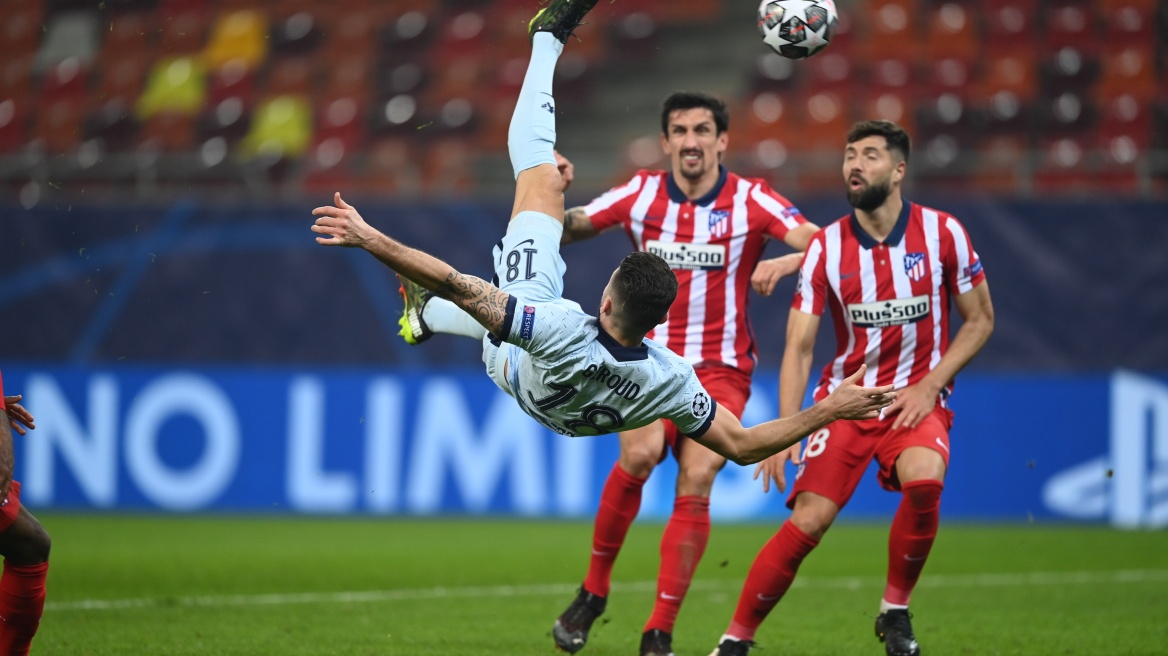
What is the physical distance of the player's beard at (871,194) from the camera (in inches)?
269

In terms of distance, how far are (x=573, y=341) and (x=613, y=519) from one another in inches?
74.2

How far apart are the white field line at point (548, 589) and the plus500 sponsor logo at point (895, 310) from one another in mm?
3115

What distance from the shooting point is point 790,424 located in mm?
5648

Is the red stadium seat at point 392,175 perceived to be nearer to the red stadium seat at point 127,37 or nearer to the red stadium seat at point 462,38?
the red stadium seat at point 462,38

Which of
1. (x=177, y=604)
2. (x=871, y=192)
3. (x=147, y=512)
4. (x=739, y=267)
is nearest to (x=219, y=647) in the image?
(x=177, y=604)

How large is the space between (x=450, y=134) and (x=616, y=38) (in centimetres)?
293

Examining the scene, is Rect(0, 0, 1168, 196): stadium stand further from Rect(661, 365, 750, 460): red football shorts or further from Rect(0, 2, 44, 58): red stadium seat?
Rect(661, 365, 750, 460): red football shorts

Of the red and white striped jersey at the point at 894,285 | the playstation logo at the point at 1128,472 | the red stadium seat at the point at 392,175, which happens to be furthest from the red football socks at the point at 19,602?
the playstation logo at the point at 1128,472

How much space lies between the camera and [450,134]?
53.9 ft

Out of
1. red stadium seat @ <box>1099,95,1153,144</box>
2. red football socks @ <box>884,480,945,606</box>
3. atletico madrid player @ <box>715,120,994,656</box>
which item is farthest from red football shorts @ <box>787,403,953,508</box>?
red stadium seat @ <box>1099,95,1153,144</box>

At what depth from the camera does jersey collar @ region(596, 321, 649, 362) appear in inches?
222

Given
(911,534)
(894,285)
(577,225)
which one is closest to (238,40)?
(577,225)

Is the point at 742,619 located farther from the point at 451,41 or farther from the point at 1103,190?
the point at 451,41

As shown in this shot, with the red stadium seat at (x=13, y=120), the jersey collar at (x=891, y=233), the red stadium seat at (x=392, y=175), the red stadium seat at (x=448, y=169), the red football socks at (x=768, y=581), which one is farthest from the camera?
the red stadium seat at (x=13, y=120)
